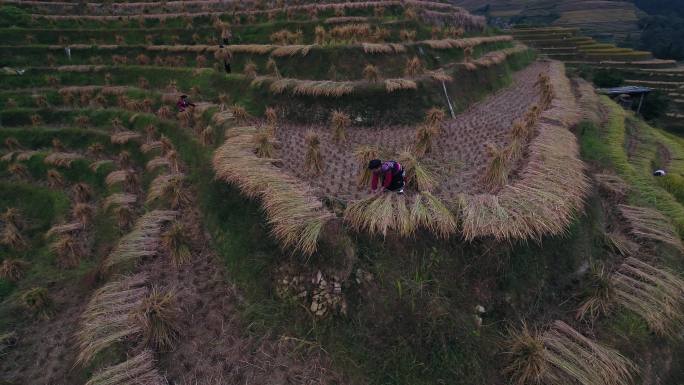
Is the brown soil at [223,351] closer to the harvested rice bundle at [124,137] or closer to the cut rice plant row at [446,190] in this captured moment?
the cut rice plant row at [446,190]

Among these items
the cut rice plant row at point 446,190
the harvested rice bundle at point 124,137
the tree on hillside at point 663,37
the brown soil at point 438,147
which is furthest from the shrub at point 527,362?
the tree on hillside at point 663,37

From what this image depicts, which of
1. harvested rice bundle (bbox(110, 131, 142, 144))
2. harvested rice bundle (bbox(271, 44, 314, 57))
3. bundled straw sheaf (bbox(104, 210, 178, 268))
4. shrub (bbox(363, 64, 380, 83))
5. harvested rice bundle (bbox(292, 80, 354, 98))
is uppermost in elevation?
harvested rice bundle (bbox(271, 44, 314, 57))

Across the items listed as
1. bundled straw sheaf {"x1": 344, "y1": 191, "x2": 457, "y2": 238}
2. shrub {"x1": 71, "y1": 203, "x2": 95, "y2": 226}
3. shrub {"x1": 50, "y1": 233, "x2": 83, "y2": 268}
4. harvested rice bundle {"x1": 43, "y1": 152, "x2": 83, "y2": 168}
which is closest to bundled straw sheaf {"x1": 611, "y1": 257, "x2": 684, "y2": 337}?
bundled straw sheaf {"x1": 344, "y1": 191, "x2": 457, "y2": 238}

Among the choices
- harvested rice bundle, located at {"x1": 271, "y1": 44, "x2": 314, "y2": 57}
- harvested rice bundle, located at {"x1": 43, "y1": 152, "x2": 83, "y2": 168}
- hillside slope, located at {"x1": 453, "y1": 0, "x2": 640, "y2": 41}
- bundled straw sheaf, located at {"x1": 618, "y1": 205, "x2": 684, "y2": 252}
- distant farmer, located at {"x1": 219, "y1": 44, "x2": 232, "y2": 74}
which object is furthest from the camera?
hillside slope, located at {"x1": 453, "y1": 0, "x2": 640, "y2": 41}

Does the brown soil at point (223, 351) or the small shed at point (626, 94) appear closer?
the brown soil at point (223, 351)

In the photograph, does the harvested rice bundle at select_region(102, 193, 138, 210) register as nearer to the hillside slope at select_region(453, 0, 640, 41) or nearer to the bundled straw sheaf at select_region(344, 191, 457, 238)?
the bundled straw sheaf at select_region(344, 191, 457, 238)

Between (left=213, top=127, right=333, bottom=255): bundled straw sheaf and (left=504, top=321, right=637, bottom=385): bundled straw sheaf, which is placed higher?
(left=213, top=127, right=333, bottom=255): bundled straw sheaf

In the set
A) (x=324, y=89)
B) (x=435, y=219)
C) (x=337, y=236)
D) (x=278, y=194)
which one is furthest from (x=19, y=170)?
(x=435, y=219)
